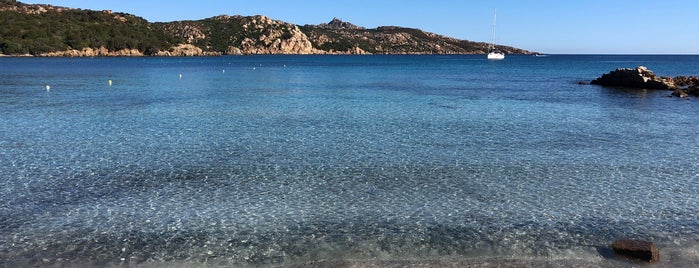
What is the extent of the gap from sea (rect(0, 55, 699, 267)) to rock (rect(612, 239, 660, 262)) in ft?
0.78

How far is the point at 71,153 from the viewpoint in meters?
20.7

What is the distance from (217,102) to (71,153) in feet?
69.4

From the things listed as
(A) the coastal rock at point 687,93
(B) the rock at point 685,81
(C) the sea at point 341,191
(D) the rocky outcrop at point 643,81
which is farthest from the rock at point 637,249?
(B) the rock at point 685,81

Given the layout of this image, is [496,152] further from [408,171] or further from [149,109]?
[149,109]

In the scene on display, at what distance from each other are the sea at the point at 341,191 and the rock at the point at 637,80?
3057 cm

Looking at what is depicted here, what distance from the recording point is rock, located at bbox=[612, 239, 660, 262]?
1060cm

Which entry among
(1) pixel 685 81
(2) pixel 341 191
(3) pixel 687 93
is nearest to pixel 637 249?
(2) pixel 341 191

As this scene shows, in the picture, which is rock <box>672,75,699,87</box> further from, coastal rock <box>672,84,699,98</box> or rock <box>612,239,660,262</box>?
rock <box>612,239,660,262</box>

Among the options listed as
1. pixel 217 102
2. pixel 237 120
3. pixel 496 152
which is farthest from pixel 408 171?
pixel 217 102

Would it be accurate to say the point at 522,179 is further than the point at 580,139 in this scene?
No

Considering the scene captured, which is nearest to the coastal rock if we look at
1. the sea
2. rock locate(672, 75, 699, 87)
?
rock locate(672, 75, 699, 87)

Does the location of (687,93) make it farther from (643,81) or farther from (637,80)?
(637,80)

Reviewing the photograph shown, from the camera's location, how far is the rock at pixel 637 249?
1060cm

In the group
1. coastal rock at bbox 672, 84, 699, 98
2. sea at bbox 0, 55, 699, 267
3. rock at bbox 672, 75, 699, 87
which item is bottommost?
sea at bbox 0, 55, 699, 267
